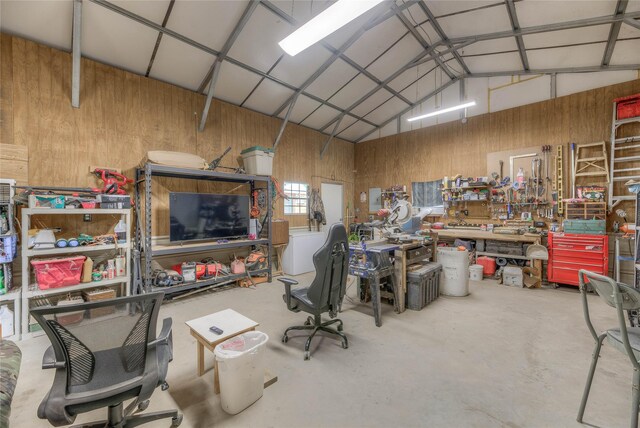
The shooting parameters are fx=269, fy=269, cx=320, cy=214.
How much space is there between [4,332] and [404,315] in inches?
174

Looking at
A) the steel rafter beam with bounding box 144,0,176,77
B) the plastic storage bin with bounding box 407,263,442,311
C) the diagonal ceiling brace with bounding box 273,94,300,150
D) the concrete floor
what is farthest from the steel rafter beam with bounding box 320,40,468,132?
the concrete floor

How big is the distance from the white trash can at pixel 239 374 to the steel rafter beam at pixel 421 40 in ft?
15.5

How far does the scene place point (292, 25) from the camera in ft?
12.8

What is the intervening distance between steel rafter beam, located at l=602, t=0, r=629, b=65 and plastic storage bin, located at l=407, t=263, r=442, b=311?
4012 millimetres

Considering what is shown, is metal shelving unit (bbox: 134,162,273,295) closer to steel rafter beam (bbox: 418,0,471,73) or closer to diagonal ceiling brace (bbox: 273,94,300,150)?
diagonal ceiling brace (bbox: 273,94,300,150)

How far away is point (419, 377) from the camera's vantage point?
2156 millimetres

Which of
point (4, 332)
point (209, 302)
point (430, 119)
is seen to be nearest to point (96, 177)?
point (4, 332)

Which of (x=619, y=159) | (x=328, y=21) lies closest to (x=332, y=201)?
(x=328, y=21)

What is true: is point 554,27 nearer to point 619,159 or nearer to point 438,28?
point 438,28

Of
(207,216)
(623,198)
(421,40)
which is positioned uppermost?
(421,40)

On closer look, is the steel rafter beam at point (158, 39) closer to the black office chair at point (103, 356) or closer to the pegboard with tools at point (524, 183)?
the black office chair at point (103, 356)

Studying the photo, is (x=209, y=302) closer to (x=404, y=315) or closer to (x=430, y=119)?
(x=404, y=315)

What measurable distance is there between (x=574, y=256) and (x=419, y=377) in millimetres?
4013

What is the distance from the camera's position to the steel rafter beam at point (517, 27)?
12.3ft
